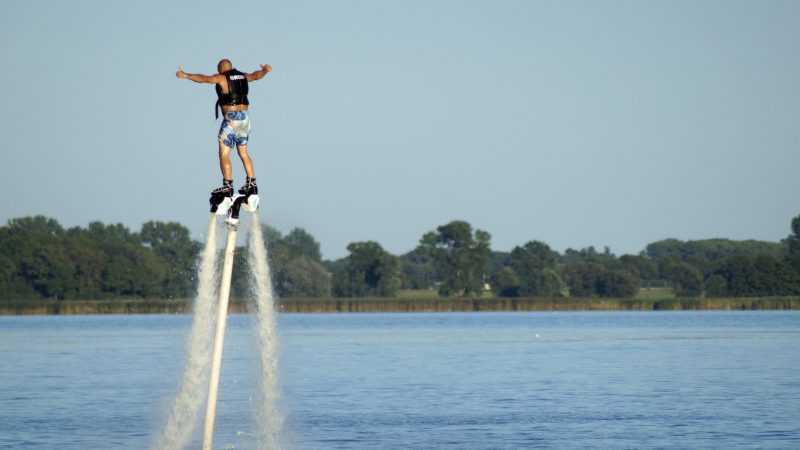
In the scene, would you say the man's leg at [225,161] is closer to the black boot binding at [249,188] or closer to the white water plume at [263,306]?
the black boot binding at [249,188]

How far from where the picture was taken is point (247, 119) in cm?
2123

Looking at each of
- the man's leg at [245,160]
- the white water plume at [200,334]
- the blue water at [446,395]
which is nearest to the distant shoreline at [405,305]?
the blue water at [446,395]

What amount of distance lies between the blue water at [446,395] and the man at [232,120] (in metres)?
6.61

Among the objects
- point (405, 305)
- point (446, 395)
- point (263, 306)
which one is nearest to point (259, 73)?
point (263, 306)

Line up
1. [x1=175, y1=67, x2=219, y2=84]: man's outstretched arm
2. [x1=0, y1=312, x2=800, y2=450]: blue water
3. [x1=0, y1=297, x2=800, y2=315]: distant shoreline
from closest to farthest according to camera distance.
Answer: [x1=175, y1=67, x2=219, y2=84]: man's outstretched arm, [x1=0, y1=312, x2=800, y2=450]: blue water, [x1=0, y1=297, x2=800, y2=315]: distant shoreline

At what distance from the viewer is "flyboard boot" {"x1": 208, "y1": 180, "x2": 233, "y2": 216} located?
21.0 meters

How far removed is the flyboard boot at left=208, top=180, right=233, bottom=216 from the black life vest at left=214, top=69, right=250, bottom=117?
1221mm

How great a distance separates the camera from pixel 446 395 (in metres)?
50.7

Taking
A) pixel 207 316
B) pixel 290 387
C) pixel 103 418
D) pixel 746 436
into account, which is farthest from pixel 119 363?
pixel 207 316

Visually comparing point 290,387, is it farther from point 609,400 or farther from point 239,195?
point 239,195

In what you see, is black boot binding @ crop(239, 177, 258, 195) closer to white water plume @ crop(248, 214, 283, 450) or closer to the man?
the man

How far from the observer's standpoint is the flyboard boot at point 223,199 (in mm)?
21047

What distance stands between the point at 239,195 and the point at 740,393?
3256 centimetres

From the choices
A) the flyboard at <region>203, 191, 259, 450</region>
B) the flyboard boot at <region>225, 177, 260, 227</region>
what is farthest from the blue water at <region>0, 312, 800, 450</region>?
the flyboard boot at <region>225, 177, 260, 227</region>
